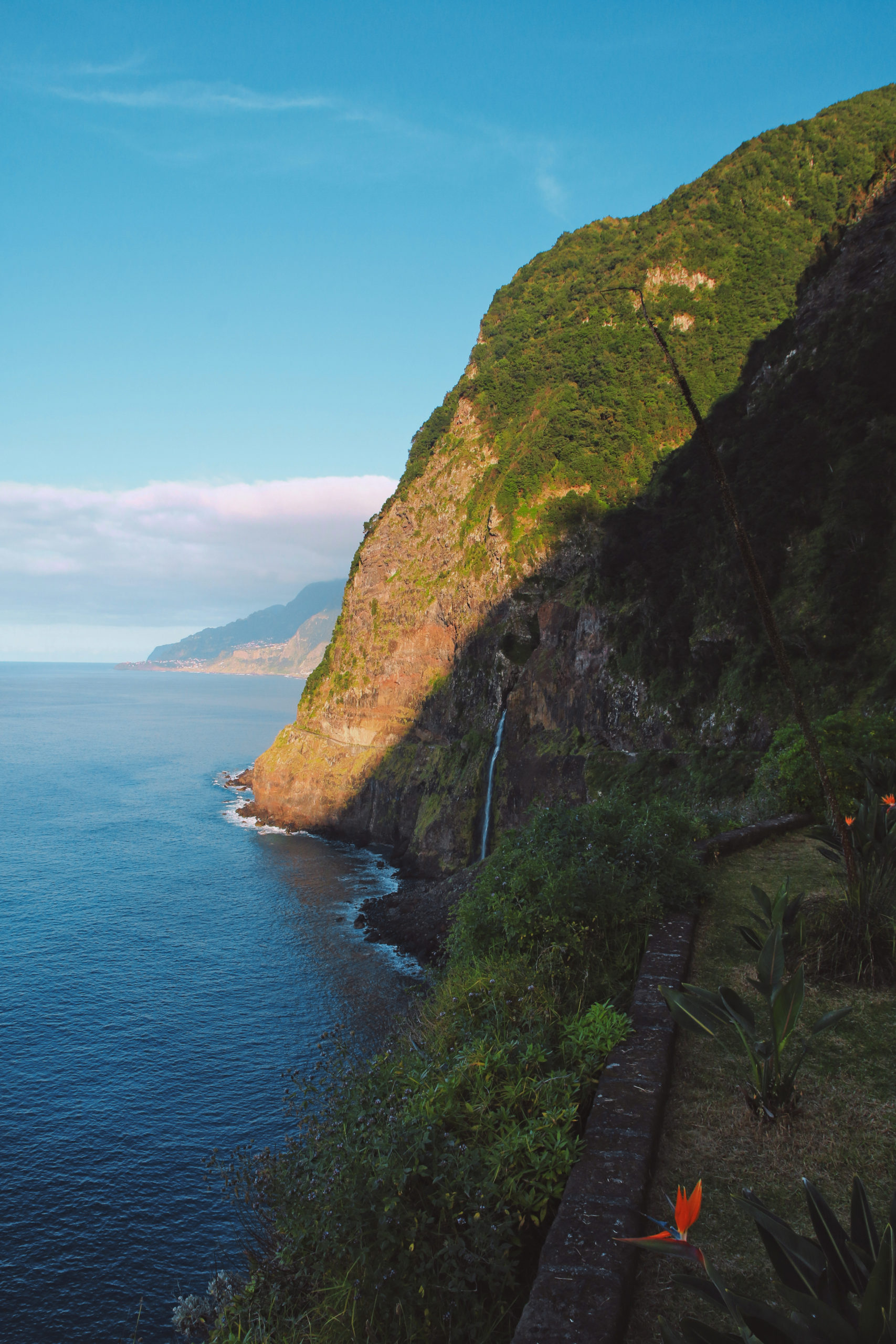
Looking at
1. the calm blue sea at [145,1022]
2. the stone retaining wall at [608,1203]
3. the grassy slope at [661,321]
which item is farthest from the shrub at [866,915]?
the grassy slope at [661,321]

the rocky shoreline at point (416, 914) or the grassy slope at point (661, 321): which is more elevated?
the grassy slope at point (661, 321)

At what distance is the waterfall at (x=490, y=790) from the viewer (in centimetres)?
4462

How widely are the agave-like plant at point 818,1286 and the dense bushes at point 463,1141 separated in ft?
6.94

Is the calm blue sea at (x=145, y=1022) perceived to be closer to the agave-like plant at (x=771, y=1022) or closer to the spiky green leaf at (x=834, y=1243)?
the agave-like plant at (x=771, y=1022)

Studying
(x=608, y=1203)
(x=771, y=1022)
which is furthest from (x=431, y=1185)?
(x=771, y=1022)

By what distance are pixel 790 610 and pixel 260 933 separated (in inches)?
1107

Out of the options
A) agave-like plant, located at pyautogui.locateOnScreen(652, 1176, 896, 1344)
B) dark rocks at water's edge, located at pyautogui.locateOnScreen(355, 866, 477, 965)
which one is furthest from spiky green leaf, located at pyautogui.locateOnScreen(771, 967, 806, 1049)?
dark rocks at water's edge, located at pyautogui.locateOnScreen(355, 866, 477, 965)

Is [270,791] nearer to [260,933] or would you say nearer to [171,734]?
[260,933]

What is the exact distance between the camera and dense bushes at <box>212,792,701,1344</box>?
4316 mm

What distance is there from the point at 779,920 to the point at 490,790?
40.4 m

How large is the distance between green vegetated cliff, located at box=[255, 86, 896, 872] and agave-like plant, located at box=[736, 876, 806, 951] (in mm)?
17295

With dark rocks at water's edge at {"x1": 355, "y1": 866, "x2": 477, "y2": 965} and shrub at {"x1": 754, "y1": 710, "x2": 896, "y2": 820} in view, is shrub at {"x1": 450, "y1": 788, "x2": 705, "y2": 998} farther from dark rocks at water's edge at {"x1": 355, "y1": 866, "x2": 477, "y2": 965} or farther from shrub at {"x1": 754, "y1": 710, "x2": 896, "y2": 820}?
dark rocks at water's edge at {"x1": 355, "y1": 866, "x2": 477, "y2": 965}

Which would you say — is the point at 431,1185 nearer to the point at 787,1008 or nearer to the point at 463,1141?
the point at 463,1141

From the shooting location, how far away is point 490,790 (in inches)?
1806
